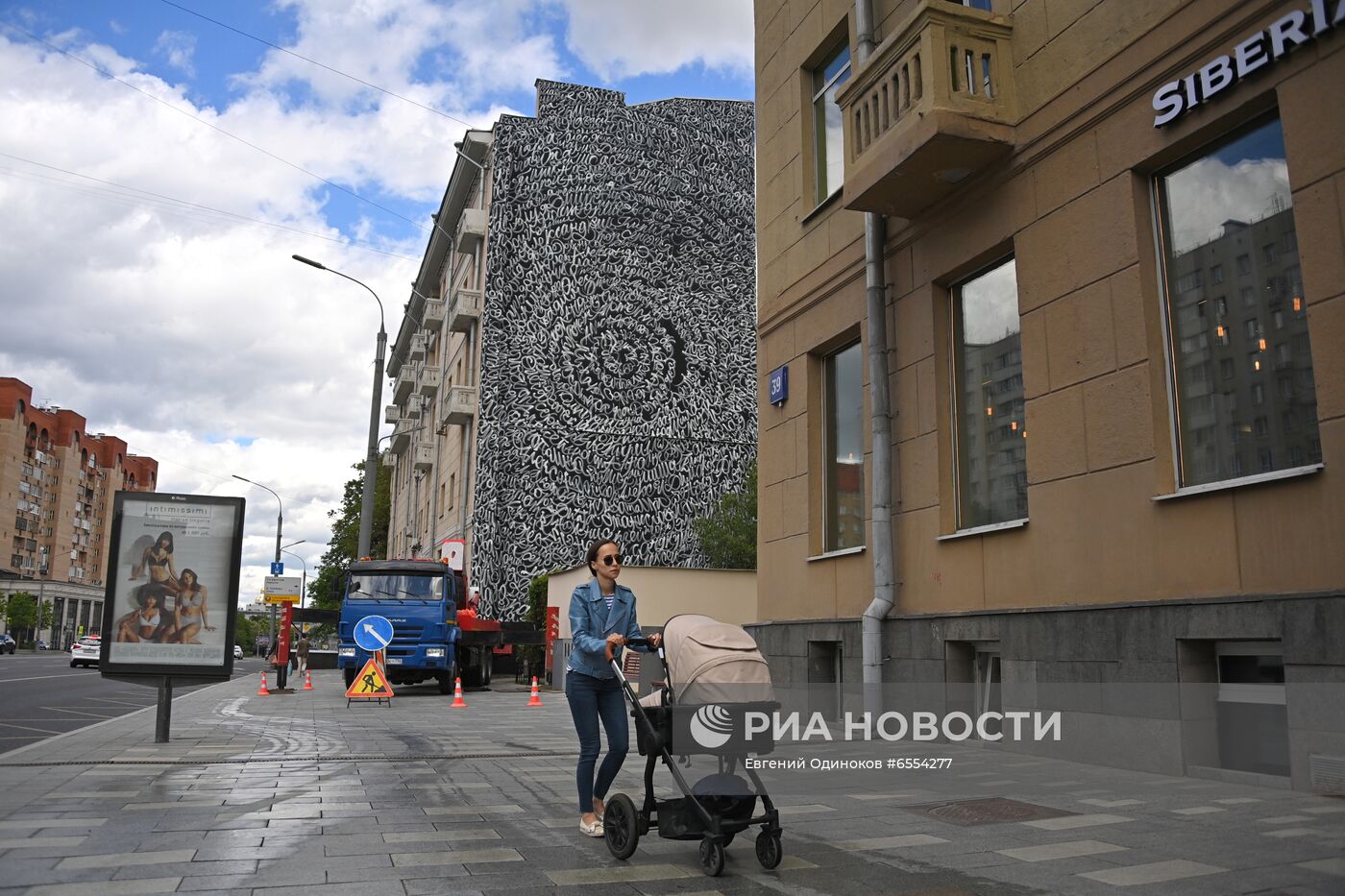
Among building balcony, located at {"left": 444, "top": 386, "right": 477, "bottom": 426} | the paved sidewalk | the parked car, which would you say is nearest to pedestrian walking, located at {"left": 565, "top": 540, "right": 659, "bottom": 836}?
the paved sidewalk

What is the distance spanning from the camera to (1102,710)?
29.9ft

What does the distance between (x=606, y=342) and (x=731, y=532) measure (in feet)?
27.7

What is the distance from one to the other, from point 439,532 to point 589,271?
14559 mm

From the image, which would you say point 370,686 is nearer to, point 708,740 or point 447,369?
point 708,740

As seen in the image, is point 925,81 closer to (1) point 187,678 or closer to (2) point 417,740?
(2) point 417,740

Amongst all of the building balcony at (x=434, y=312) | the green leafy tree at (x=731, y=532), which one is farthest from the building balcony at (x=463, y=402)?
the building balcony at (x=434, y=312)

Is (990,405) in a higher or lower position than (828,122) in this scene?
lower

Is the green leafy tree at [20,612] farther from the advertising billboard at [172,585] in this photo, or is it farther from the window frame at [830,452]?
the window frame at [830,452]

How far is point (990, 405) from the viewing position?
11633mm

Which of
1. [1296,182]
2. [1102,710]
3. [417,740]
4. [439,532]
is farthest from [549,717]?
[439,532]

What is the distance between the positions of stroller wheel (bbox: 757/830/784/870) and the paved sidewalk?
0.06m

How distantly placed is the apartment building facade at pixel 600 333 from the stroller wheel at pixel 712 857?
102 feet

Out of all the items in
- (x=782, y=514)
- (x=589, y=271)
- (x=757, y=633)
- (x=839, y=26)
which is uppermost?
(x=589, y=271)

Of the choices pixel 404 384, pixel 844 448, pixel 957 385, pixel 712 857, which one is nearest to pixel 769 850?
pixel 712 857
